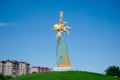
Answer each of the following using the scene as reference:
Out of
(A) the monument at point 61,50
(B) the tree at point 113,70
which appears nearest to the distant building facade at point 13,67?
(B) the tree at point 113,70

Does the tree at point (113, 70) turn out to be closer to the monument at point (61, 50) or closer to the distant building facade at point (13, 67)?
the monument at point (61, 50)

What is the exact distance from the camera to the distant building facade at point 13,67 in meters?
109

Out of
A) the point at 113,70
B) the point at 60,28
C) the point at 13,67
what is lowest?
the point at 113,70

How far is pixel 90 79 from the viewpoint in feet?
124

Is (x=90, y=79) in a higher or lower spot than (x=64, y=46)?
lower

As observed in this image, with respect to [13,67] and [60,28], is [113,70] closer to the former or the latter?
[60,28]

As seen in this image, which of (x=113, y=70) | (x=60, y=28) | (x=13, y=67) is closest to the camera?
(x=60, y=28)

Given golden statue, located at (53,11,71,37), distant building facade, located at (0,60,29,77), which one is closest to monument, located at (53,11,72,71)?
golden statue, located at (53,11,71,37)

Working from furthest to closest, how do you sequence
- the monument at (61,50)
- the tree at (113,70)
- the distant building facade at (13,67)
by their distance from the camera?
the distant building facade at (13,67) < the tree at (113,70) < the monument at (61,50)

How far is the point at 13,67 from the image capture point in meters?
110

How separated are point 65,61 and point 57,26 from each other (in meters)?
5.96

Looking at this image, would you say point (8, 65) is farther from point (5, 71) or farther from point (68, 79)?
point (68, 79)

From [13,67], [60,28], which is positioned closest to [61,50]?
[60,28]

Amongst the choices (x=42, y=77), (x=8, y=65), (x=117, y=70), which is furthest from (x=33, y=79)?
(x=8, y=65)
